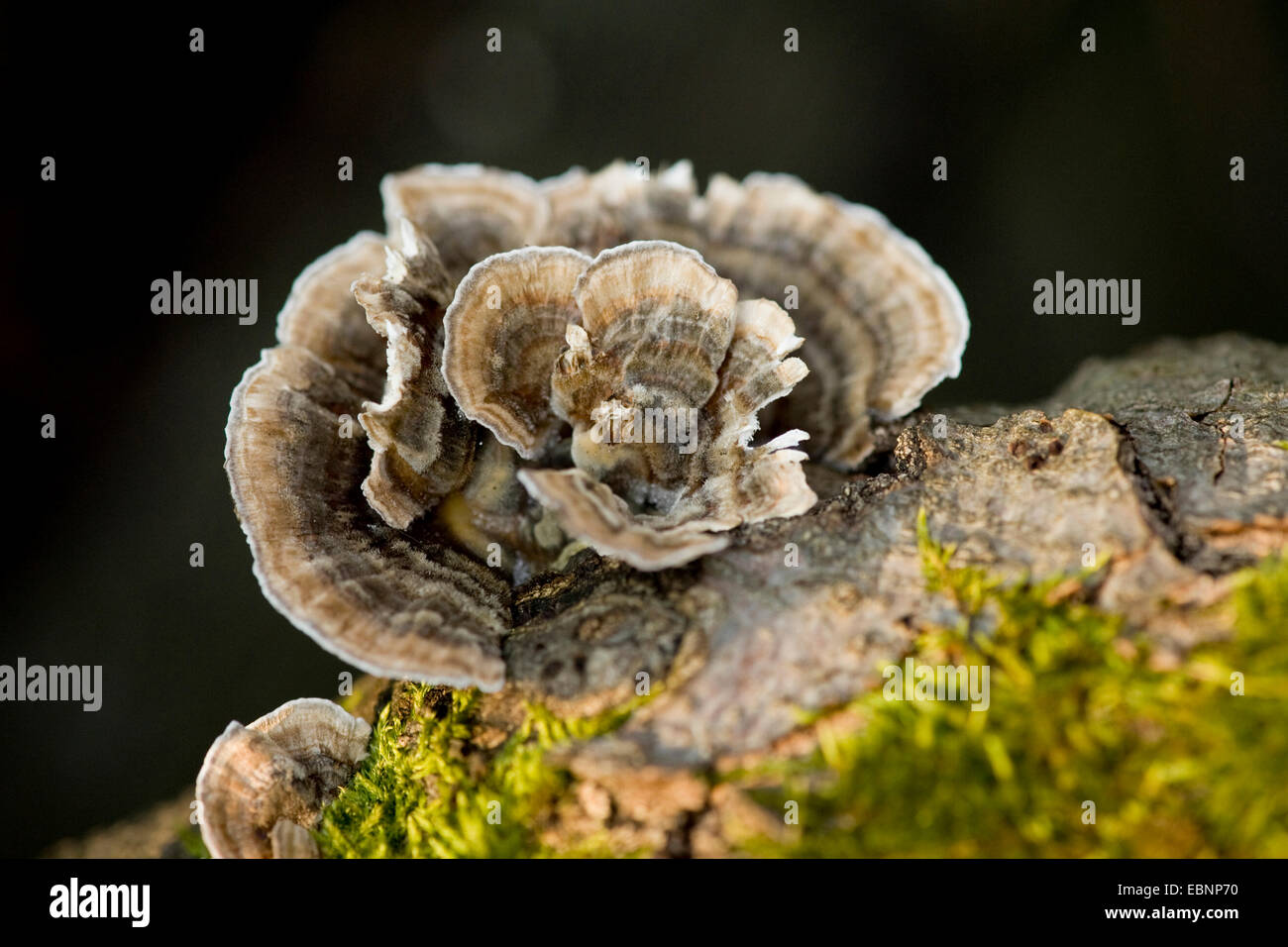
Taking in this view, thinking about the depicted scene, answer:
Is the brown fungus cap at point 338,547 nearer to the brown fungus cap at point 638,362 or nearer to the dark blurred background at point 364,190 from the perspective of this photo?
the brown fungus cap at point 638,362

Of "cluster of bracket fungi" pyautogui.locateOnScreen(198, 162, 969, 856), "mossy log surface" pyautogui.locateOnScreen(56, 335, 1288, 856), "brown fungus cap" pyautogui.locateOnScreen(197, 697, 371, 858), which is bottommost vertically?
"brown fungus cap" pyautogui.locateOnScreen(197, 697, 371, 858)

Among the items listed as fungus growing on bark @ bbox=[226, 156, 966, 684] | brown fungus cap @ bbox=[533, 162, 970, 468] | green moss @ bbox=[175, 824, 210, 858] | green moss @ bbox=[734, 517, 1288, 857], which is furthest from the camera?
green moss @ bbox=[175, 824, 210, 858]

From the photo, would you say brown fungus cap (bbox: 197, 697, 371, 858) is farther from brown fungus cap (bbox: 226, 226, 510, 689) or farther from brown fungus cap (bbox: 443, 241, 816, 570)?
brown fungus cap (bbox: 443, 241, 816, 570)

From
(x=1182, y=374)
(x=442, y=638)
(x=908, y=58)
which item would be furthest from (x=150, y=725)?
(x=908, y=58)

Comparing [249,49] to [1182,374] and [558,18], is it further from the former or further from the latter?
[1182,374]

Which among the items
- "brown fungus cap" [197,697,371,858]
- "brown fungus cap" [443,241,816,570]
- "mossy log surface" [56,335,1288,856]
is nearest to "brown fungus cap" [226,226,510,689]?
"mossy log surface" [56,335,1288,856]

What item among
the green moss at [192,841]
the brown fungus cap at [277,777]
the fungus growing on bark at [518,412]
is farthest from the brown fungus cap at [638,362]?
the green moss at [192,841]
